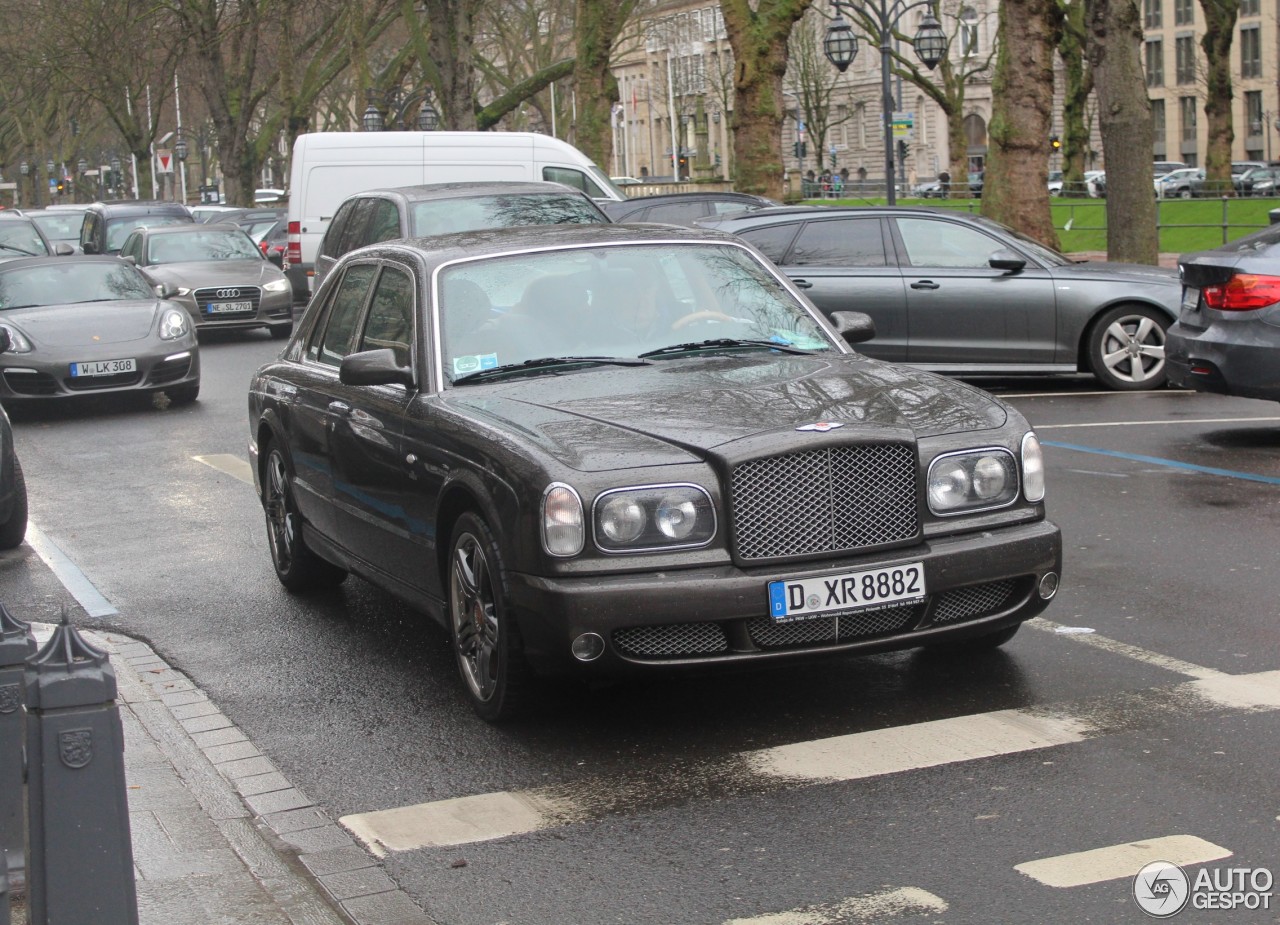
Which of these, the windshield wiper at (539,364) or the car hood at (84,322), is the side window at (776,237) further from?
the windshield wiper at (539,364)

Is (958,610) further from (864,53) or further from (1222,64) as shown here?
(864,53)

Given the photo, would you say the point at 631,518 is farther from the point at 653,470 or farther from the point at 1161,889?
the point at 1161,889

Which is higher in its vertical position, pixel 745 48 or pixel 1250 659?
pixel 745 48

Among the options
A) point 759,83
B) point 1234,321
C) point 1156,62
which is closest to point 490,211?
point 1234,321

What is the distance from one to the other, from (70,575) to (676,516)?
15.5 ft

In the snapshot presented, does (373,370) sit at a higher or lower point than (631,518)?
higher

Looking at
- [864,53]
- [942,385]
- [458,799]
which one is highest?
[864,53]

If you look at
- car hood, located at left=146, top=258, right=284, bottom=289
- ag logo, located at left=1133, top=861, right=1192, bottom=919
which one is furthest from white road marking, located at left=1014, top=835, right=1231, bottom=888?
car hood, located at left=146, top=258, right=284, bottom=289

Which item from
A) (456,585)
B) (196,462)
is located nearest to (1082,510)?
(456,585)

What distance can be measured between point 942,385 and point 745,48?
76.2ft

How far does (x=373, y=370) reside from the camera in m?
6.52

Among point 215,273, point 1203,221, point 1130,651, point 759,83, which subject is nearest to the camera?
point 1130,651

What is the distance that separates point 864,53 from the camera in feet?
359

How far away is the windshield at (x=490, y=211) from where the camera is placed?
14.3m
